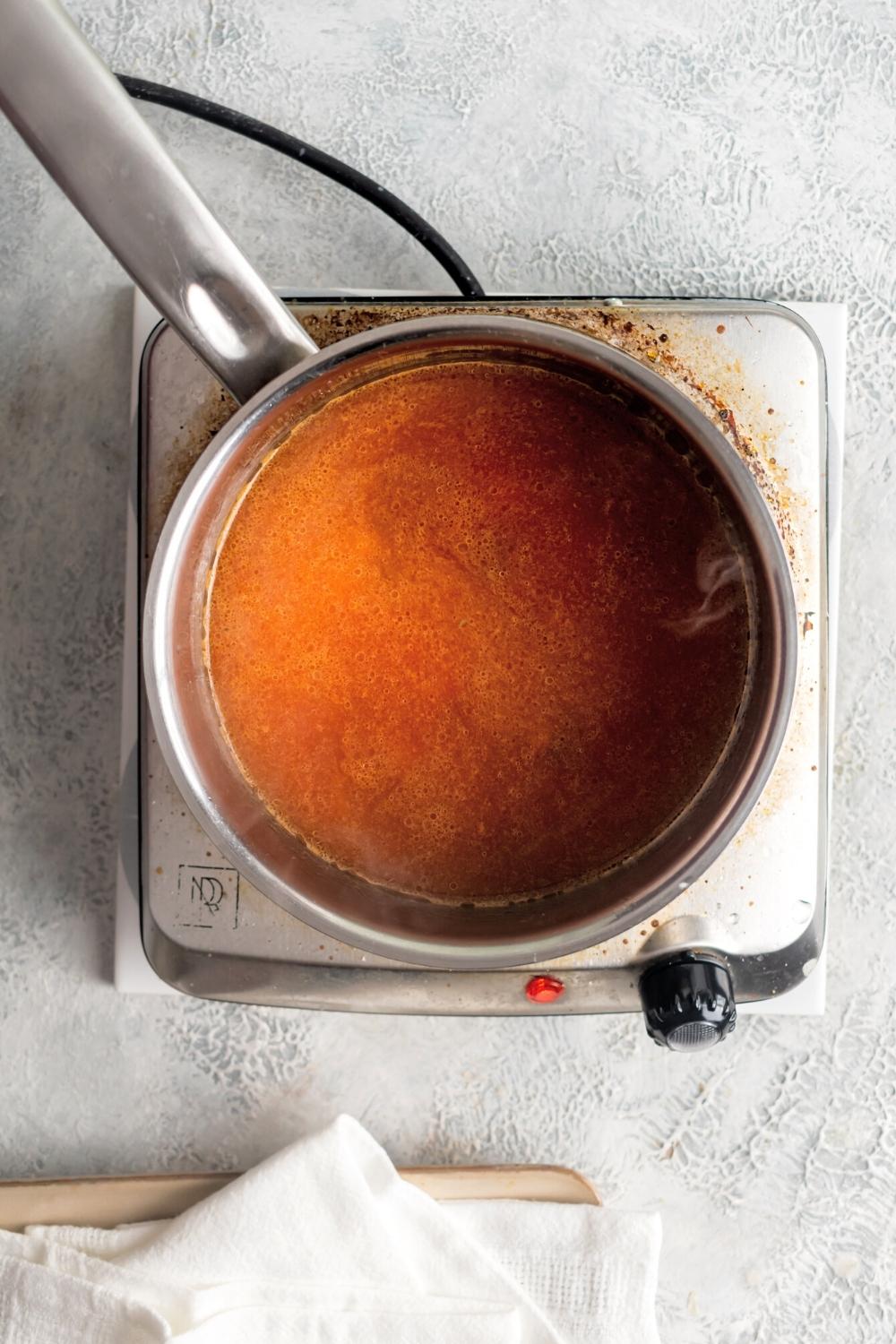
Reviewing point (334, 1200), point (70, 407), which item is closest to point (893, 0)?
point (70, 407)

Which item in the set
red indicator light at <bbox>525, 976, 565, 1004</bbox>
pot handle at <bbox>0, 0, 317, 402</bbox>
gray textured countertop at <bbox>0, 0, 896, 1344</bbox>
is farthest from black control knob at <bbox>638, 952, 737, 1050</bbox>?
pot handle at <bbox>0, 0, 317, 402</bbox>

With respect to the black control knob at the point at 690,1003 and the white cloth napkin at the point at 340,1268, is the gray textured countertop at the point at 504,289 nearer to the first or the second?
the white cloth napkin at the point at 340,1268

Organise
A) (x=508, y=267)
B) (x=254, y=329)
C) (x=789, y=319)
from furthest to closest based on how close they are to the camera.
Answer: (x=508, y=267), (x=789, y=319), (x=254, y=329)

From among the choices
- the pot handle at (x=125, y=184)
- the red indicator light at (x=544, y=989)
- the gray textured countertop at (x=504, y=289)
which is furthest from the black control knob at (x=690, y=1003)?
the pot handle at (x=125, y=184)

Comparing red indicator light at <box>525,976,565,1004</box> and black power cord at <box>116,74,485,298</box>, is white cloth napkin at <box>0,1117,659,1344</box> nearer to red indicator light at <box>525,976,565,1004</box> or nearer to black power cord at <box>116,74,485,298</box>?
red indicator light at <box>525,976,565,1004</box>

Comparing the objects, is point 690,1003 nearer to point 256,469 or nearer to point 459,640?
point 459,640

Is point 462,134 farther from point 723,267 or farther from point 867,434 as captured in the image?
point 867,434
